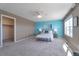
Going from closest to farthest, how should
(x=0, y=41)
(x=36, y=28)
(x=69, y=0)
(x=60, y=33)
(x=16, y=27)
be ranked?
(x=69, y=0) < (x=0, y=41) < (x=16, y=27) < (x=60, y=33) < (x=36, y=28)

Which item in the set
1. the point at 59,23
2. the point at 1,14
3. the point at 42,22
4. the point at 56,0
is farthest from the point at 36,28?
the point at 56,0

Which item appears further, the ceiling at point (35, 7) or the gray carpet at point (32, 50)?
the ceiling at point (35, 7)

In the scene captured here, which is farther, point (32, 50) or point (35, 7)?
point (35, 7)

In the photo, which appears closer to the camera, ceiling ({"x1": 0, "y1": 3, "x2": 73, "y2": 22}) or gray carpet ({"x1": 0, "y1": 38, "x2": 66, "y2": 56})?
gray carpet ({"x1": 0, "y1": 38, "x2": 66, "y2": 56})

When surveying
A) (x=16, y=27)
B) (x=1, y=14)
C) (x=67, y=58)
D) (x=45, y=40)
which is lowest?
(x=45, y=40)

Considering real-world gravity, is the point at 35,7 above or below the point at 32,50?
above

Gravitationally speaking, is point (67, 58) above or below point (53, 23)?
below

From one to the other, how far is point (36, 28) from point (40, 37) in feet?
16.2

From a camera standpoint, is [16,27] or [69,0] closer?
[69,0]

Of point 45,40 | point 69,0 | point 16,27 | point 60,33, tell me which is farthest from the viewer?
point 60,33

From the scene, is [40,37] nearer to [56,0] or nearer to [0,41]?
[0,41]

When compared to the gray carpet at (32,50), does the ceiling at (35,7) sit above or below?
above

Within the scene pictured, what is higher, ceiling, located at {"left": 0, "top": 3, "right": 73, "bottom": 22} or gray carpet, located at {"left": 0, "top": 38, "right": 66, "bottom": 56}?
ceiling, located at {"left": 0, "top": 3, "right": 73, "bottom": 22}

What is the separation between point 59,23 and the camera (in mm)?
11531
